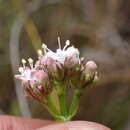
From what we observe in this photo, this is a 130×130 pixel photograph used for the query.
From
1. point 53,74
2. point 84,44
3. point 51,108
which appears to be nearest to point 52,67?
point 53,74

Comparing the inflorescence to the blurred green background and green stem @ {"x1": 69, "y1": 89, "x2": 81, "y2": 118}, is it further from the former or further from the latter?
the blurred green background

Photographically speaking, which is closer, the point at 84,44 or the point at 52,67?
the point at 52,67

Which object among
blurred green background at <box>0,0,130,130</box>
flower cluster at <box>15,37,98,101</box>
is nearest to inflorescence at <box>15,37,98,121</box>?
flower cluster at <box>15,37,98,101</box>

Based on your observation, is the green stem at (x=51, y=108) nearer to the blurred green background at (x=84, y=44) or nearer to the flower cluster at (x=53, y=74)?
the flower cluster at (x=53, y=74)

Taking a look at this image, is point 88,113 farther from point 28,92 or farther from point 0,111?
point 28,92

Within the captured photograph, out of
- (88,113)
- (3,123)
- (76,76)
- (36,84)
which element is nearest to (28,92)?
(36,84)

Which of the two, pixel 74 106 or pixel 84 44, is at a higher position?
pixel 84 44

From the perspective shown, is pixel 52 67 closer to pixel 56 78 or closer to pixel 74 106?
pixel 56 78
